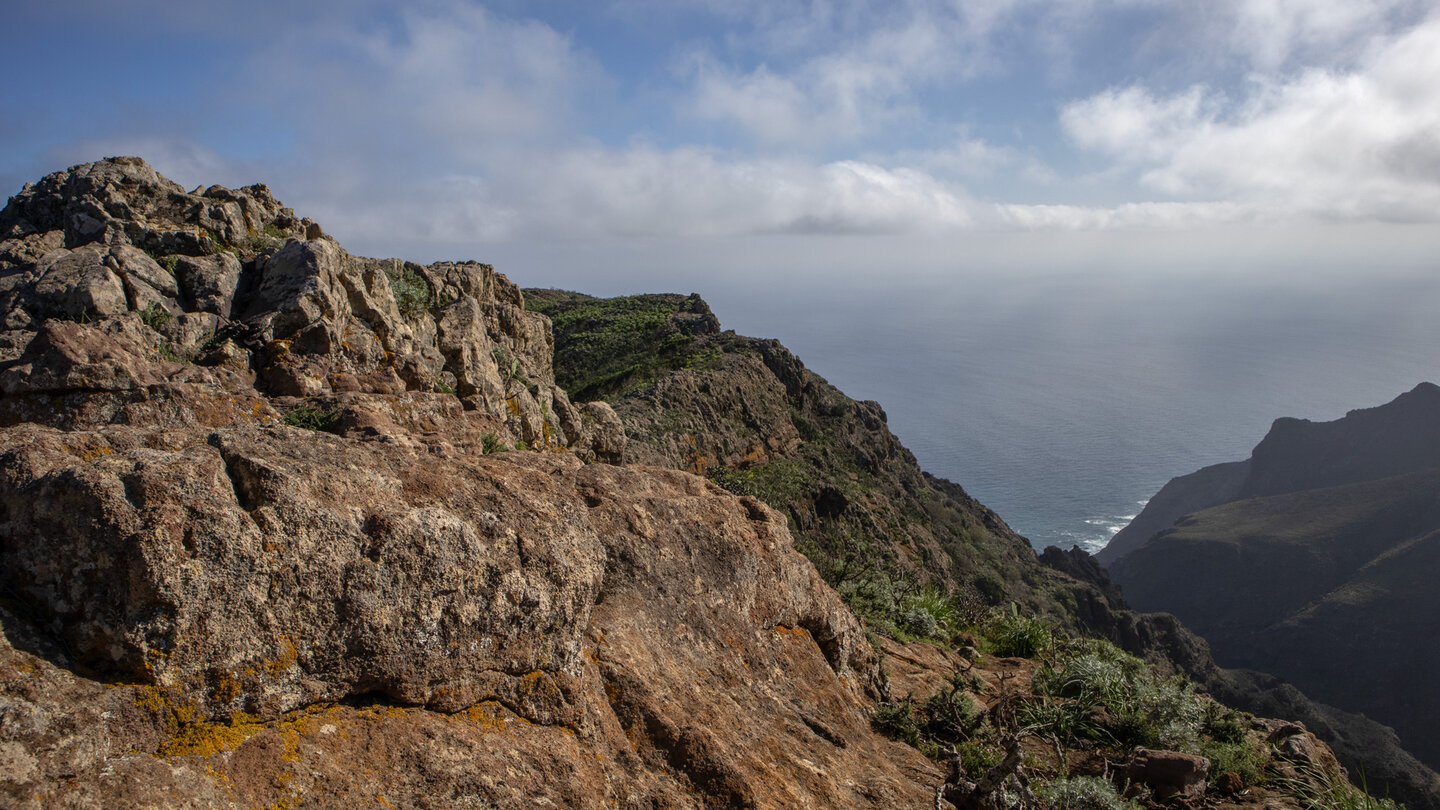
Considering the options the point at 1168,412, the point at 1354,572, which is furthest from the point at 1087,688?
the point at 1168,412

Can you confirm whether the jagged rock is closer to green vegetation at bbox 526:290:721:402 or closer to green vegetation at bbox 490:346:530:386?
green vegetation at bbox 490:346:530:386

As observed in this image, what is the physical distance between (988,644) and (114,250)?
12878mm

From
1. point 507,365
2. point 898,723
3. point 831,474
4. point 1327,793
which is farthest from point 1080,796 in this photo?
point 831,474

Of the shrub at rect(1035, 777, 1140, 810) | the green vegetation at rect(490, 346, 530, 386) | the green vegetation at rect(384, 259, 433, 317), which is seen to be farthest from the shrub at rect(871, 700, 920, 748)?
the green vegetation at rect(384, 259, 433, 317)

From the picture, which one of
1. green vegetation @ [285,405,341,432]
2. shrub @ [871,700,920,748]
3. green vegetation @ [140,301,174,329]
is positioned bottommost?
shrub @ [871,700,920,748]

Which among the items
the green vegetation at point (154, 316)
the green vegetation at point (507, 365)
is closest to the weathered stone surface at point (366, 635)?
the green vegetation at point (154, 316)

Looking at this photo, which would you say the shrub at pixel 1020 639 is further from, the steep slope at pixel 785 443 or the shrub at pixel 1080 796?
the shrub at pixel 1080 796

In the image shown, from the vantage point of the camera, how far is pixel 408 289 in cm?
1061

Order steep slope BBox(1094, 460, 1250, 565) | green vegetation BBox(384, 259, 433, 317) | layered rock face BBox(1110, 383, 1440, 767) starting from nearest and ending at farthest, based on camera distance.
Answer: green vegetation BBox(384, 259, 433, 317)
layered rock face BBox(1110, 383, 1440, 767)
steep slope BBox(1094, 460, 1250, 565)

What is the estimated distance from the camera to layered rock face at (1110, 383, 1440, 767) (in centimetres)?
6109

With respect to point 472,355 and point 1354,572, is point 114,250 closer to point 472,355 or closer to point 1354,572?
point 472,355

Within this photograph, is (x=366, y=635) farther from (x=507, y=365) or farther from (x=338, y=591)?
(x=507, y=365)

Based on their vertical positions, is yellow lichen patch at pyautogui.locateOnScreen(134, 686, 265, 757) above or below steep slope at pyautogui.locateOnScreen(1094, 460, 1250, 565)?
below

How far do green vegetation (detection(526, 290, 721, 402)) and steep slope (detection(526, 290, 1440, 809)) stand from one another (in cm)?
14
